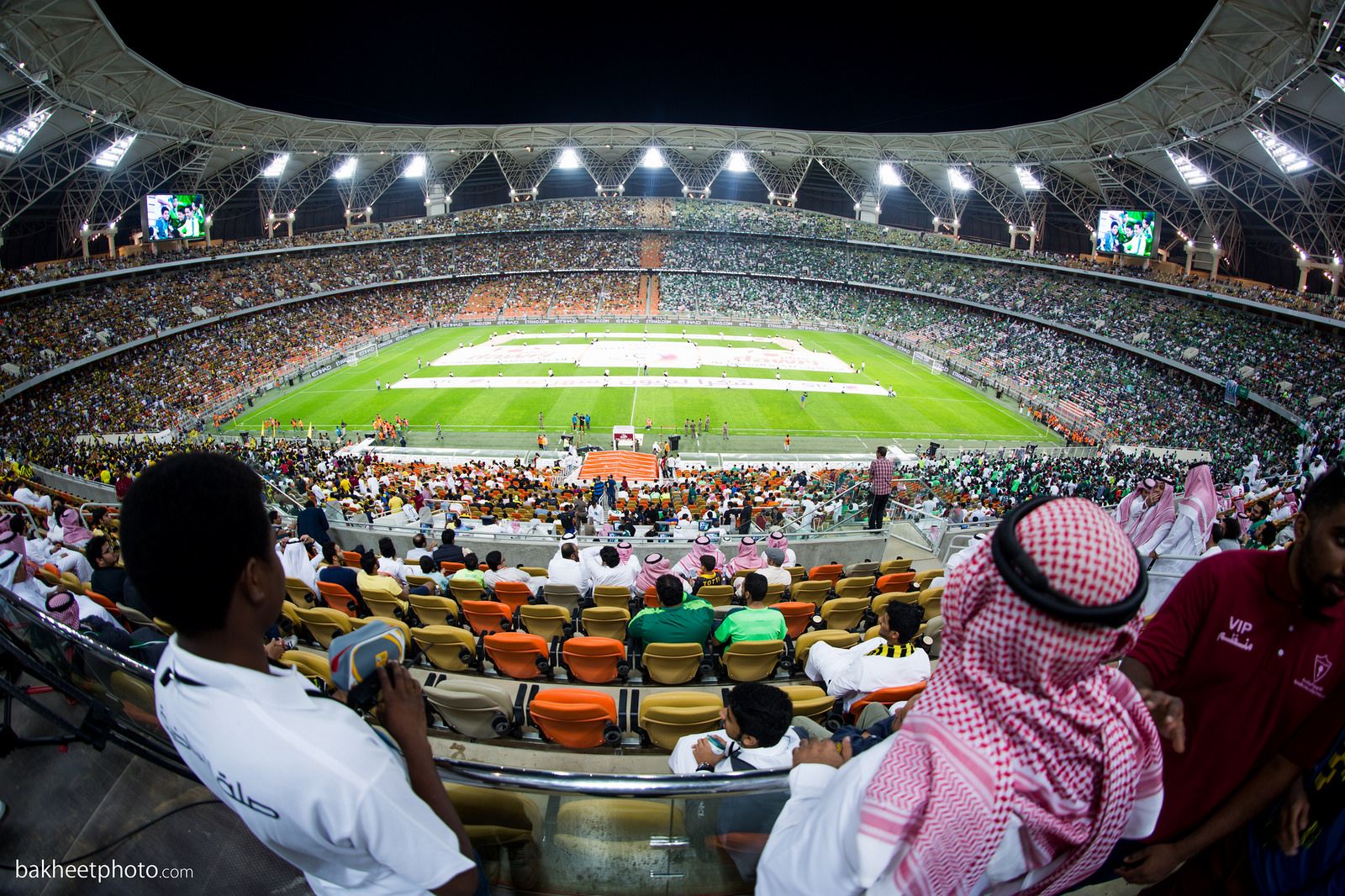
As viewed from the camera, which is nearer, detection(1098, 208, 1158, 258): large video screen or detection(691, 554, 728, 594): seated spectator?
detection(691, 554, 728, 594): seated spectator

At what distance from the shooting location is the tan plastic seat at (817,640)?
6.51 meters

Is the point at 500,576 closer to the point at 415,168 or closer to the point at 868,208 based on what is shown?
the point at 415,168

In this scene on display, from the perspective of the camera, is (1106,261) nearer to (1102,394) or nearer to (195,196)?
(1102,394)

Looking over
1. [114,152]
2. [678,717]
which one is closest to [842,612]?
[678,717]

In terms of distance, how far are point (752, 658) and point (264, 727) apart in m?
5.09

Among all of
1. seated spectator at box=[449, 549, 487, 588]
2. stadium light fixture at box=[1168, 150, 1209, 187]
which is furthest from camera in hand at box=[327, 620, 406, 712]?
stadium light fixture at box=[1168, 150, 1209, 187]

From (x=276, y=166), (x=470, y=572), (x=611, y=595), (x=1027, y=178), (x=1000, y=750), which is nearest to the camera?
(x=1000, y=750)

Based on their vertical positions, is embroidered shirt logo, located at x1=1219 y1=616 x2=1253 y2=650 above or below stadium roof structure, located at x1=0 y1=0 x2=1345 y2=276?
below

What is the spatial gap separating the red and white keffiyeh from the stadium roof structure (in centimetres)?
3676

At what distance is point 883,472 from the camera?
46.5 ft

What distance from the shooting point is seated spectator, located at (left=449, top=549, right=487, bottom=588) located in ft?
29.2

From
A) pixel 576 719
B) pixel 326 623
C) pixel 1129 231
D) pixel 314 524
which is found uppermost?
pixel 1129 231

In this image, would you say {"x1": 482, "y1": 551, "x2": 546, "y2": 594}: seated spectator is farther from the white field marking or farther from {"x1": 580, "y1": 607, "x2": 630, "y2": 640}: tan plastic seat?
the white field marking

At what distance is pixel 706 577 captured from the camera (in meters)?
9.38
